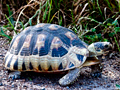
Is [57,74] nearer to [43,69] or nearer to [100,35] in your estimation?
[43,69]

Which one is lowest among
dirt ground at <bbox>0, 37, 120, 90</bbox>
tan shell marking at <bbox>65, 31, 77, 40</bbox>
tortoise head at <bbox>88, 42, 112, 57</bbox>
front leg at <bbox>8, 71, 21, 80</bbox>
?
dirt ground at <bbox>0, 37, 120, 90</bbox>

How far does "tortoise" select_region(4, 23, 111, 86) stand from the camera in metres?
2.36

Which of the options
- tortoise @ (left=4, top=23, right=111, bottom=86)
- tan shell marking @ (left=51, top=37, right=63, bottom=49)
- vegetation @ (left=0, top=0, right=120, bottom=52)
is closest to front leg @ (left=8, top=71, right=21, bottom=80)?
tortoise @ (left=4, top=23, right=111, bottom=86)

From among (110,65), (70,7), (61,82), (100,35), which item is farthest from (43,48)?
(70,7)

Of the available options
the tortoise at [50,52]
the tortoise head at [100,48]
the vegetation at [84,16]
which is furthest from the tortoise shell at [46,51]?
the vegetation at [84,16]

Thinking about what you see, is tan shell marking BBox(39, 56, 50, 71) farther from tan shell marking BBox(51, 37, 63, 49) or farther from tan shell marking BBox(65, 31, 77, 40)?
tan shell marking BBox(65, 31, 77, 40)

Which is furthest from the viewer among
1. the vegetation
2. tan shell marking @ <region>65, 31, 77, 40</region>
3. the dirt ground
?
the vegetation

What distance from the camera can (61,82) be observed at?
2.35m

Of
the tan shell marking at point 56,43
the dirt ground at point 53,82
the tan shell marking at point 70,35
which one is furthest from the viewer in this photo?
the tan shell marking at point 70,35

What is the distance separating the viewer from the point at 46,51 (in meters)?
2.41

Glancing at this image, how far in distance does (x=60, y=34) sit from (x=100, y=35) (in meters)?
1.41

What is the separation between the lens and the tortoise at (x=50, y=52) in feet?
7.74

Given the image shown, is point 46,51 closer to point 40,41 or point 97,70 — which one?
point 40,41

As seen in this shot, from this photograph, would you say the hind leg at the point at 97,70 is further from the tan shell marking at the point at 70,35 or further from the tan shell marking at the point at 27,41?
the tan shell marking at the point at 27,41
